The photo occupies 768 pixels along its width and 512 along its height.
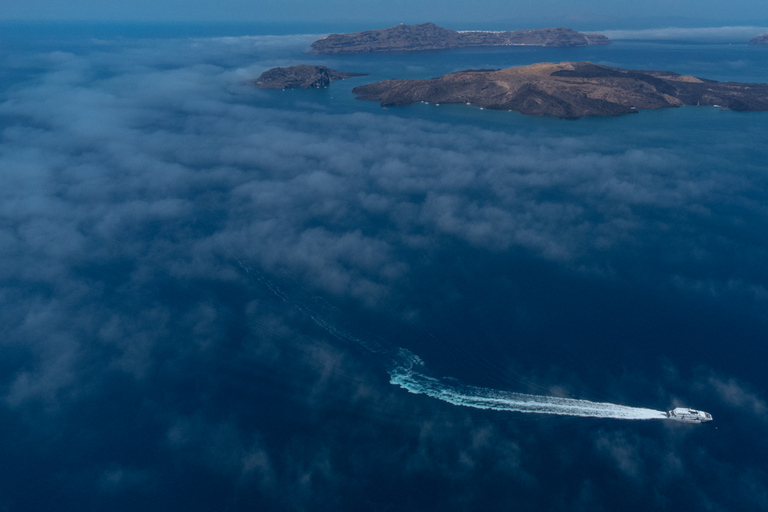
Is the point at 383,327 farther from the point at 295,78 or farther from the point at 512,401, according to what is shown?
the point at 295,78

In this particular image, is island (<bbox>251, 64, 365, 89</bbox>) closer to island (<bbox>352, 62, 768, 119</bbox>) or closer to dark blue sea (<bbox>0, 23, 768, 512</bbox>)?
island (<bbox>352, 62, 768, 119</bbox>)

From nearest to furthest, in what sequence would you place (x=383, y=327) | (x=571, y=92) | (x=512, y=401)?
(x=512, y=401), (x=383, y=327), (x=571, y=92)

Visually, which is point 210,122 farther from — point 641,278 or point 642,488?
point 642,488

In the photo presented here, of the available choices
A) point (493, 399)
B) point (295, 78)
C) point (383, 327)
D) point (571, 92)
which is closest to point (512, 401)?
point (493, 399)

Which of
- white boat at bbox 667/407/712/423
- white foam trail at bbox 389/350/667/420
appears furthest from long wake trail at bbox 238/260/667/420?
white boat at bbox 667/407/712/423

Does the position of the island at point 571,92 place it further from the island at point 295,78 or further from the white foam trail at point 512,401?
the white foam trail at point 512,401

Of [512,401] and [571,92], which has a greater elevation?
[571,92]
